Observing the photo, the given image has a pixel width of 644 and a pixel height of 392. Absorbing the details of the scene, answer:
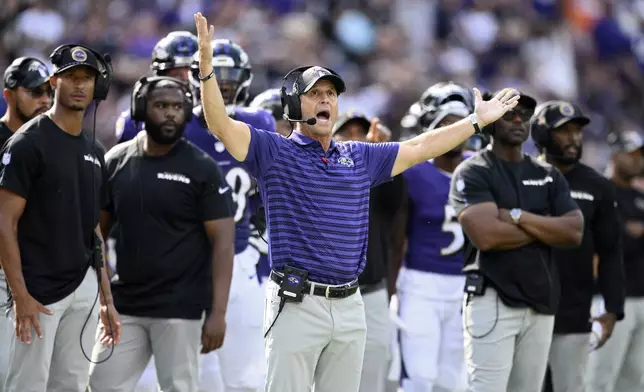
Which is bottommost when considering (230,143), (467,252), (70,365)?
(70,365)

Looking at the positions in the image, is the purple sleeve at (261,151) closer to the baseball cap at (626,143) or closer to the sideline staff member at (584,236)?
the sideline staff member at (584,236)

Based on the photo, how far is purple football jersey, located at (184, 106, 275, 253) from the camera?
28.9ft

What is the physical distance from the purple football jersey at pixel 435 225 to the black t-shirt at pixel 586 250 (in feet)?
2.94

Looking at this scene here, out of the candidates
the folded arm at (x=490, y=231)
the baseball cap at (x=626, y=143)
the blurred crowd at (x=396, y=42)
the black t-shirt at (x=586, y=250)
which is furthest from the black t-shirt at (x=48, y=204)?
the blurred crowd at (x=396, y=42)

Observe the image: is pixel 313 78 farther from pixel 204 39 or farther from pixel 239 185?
pixel 239 185

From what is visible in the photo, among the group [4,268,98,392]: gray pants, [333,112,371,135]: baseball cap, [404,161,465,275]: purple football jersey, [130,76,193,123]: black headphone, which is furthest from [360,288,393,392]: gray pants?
[4,268,98,392]: gray pants

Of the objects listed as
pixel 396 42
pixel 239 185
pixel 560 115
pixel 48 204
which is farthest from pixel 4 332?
pixel 396 42

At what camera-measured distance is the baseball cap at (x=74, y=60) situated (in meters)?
7.26

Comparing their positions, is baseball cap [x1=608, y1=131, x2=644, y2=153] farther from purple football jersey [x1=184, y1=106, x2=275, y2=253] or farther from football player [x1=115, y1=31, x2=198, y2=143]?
football player [x1=115, y1=31, x2=198, y2=143]

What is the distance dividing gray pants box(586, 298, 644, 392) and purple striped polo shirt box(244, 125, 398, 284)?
15.2ft

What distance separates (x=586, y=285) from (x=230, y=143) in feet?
12.1

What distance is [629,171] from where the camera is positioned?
11312 mm

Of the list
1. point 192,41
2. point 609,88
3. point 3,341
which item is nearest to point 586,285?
point 192,41

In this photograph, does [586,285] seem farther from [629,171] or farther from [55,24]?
[55,24]
